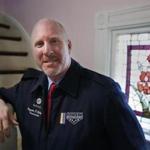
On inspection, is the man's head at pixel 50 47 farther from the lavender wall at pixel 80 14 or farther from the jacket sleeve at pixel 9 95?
the lavender wall at pixel 80 14

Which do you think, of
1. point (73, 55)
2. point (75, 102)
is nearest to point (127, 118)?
point (75, 102)

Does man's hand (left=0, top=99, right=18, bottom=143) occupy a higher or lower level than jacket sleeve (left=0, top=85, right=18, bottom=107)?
lower

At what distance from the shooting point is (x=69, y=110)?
4.26ft

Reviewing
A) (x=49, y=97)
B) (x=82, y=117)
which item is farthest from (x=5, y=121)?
(x=82, y=117)

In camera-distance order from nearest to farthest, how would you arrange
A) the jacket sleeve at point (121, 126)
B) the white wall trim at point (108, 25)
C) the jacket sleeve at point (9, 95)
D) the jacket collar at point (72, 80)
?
the jacket sleeve at point (121, 126) → the jacket collar at point (72, 80) → the jacket sleeve at point (9, 95) → the white wall trim at point (108, 25)

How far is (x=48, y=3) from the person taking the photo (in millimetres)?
2385

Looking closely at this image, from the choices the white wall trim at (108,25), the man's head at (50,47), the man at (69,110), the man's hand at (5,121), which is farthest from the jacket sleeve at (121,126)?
the white wall trim at (108,25)

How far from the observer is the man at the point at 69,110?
1.22 m

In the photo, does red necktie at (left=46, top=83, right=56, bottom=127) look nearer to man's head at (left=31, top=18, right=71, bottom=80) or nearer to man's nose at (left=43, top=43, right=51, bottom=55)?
Result: man's head at (left=31, top=18, right=71, bottom=80)

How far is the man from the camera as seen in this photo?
1.22 m

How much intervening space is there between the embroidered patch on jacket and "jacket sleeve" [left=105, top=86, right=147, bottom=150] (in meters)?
0.12

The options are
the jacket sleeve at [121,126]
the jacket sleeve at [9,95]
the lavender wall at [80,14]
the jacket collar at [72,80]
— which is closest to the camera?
the jacket sleeve at [121,126]

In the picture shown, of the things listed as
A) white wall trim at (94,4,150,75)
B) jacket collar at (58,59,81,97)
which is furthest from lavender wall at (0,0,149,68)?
jacket collar at (58,59,81,97)

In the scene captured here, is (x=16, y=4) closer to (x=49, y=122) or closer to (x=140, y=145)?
(x=49, y=122)
